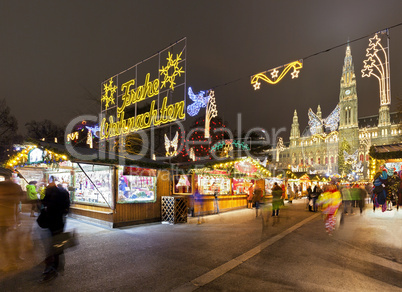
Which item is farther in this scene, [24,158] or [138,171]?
[24,158]

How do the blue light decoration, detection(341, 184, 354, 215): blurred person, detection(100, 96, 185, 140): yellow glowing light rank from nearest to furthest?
detection(100, 96, 185, 140): yellow glowing light
the blue light decoration
detection(341, 184, 354, 215): blurred person

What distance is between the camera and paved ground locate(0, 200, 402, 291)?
456cm

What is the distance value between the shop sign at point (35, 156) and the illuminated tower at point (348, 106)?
99.1 metres

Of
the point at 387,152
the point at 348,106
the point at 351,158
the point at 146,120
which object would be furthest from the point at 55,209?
the point at 348,106

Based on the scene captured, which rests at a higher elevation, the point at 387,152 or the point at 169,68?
the point at 169,68

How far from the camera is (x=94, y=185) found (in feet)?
32.5

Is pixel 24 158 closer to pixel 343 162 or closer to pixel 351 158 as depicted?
pixel 351 158

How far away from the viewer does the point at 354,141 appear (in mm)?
93875

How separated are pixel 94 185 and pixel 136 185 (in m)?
1.76

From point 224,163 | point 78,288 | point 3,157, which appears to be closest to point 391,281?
point 78,288

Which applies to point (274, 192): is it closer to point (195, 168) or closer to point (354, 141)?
point (195, 168)

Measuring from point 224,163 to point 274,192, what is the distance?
2.98 meters

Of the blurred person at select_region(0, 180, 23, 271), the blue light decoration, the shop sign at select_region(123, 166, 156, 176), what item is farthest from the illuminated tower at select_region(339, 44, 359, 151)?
the blurred person at select_region(0, 180, 23, 271)

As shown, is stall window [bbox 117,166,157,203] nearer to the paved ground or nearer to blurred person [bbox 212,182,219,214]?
the paved ground
